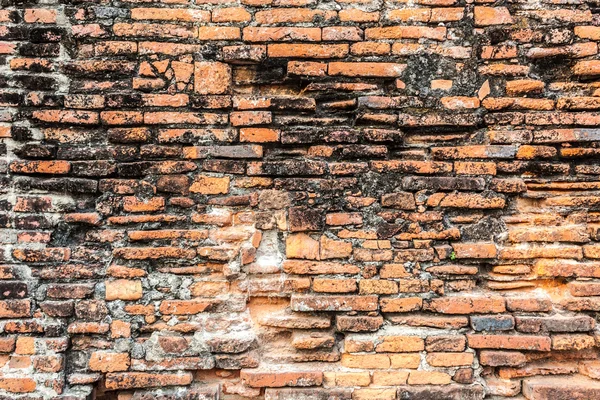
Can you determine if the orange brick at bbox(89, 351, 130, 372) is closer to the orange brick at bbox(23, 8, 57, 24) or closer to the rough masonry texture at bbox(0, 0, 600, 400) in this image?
the rough masonry texture at bbox(0, 0, 600, 400)

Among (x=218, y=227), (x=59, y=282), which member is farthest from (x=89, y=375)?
(x=218, y=227)

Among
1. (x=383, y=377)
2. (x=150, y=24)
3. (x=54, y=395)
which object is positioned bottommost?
(x=54, y=395)

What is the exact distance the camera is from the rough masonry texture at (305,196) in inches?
79.7

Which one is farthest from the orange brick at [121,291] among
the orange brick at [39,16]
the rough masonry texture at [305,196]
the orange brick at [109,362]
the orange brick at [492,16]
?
the orange brick at [492,16]

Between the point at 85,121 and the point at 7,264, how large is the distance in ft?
2.65

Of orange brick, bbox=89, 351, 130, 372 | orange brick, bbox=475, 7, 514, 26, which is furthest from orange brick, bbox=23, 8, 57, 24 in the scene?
orange brick, bbox=475, 7, 514, 26

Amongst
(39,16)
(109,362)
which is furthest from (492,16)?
(109,362)

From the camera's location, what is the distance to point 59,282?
80.1 inches

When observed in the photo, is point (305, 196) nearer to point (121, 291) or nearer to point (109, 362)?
point (121, 291)

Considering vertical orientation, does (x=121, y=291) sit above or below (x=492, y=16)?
below

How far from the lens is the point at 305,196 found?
2.09 meters

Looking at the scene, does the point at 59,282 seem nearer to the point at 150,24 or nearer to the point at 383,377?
the point at 150,24

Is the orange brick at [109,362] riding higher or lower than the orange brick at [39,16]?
lower

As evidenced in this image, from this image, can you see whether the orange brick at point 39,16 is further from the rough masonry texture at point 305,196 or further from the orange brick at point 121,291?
the orange brick at point 121,291
